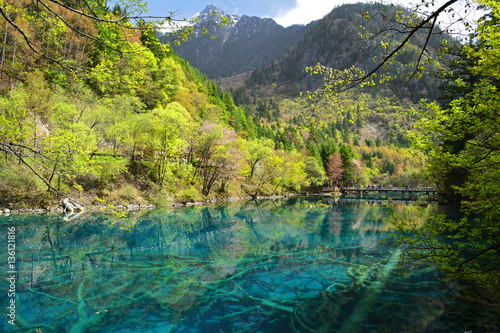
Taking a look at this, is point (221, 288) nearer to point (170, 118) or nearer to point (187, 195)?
point (170, 118)

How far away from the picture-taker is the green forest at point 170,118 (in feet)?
12.6

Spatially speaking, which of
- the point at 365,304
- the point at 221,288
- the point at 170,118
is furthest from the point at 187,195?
the point at 365,304

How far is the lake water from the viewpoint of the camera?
588cm

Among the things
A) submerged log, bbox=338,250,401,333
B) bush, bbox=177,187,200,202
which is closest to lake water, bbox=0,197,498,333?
submerged log, bbox=338,250,401,333

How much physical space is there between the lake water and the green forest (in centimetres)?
174

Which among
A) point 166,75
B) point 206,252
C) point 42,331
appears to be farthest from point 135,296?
A: point 166,75

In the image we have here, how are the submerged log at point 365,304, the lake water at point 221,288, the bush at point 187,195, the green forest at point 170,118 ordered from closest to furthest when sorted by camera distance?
the green forest at point 170,118 < the submerged log at point 365,304 < the lake water at point 221,288 < the bush at point 187,195

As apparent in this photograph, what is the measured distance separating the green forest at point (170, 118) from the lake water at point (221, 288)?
174cm

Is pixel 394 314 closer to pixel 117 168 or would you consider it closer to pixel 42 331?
pixel 42 331

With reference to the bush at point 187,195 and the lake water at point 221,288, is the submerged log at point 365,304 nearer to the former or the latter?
the lake water at point 221,288

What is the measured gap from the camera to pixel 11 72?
2316 cm

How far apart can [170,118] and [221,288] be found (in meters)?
22.6

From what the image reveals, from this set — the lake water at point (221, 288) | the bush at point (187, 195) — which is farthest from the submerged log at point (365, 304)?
the bush at point (187, 195)

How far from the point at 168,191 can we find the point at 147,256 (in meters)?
19.5
